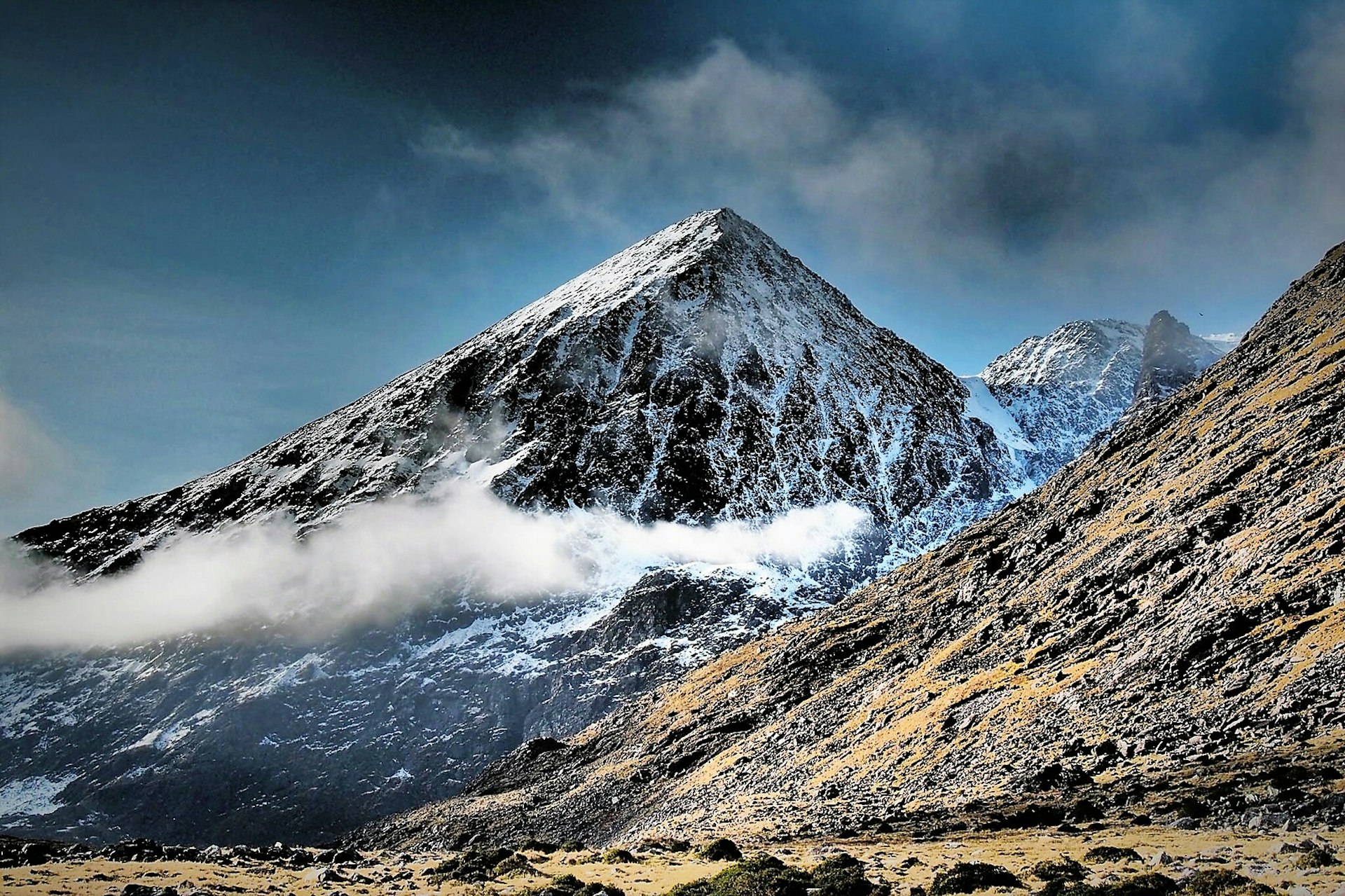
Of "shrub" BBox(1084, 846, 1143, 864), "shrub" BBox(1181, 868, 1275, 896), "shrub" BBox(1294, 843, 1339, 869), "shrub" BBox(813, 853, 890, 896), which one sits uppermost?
"shrub" BBox(813, 853, 890, 896)

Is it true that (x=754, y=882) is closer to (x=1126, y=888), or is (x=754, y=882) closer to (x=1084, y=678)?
(x=1126, y=888)

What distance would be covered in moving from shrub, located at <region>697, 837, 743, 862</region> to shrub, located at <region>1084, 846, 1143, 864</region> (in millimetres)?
16115

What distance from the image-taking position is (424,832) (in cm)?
11644

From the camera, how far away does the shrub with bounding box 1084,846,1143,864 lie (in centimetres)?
2531

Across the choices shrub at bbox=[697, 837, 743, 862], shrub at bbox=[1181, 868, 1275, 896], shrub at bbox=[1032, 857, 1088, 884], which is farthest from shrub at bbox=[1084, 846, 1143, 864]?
shrub at bbox=[697, 837, 743, 862]

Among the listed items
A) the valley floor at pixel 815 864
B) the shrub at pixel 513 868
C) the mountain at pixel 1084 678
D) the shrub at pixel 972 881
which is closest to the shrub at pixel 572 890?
Result: the valley floor at pixel 815 864

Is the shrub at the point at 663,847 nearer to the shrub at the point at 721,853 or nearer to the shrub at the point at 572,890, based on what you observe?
the shrub at the point at 721,853

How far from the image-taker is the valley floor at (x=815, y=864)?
75.0ft

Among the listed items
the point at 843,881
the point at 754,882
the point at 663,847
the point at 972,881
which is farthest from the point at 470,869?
the point at 972,881

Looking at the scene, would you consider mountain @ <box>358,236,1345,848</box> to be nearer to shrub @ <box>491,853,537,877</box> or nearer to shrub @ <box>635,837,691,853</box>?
shrub @ <box>635,837,691,853</box>

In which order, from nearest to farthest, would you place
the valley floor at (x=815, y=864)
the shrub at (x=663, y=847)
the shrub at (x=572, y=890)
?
the valley floor at (x=815, y=864)
the shrub at (x=572, y=890)
the shrub at (x=663, y=847)

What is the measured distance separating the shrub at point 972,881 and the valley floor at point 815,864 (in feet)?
2.48

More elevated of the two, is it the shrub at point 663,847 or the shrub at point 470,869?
the shrub at point 470,869

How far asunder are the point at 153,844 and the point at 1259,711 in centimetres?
5781
